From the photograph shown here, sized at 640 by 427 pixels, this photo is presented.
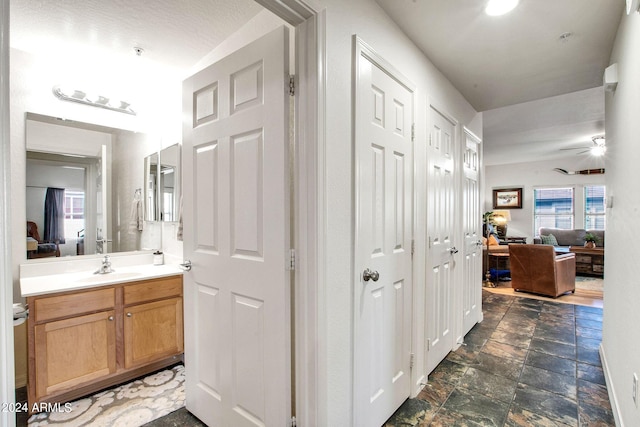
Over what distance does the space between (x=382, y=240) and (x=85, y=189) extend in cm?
245

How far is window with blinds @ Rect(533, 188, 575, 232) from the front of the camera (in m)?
7.34

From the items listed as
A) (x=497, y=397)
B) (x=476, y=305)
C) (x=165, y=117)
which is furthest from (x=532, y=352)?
(x=165, y=117)

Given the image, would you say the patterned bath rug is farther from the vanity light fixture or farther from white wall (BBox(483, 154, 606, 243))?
white wall (BBox(483, 154, 606, 243))

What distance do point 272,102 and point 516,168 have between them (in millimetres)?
8693

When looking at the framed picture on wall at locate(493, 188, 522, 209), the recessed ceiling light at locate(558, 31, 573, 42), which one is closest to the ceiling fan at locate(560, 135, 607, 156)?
the framed picture on wall at locate(493, 188, 522, 209)

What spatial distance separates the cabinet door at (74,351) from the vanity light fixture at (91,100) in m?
1.72

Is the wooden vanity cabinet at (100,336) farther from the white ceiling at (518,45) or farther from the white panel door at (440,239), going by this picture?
the white ceiling at (518,45)

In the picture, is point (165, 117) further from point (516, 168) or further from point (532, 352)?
point (516, 168)

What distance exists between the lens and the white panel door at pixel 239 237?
1.36 meters

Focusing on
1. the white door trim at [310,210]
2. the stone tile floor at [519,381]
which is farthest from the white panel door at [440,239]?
the white door trim at [310,210]

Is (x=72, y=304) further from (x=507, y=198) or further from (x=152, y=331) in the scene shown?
(x=507, y=198)

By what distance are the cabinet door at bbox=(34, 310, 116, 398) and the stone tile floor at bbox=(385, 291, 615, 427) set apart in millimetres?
1935

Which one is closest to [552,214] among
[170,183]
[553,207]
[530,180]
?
[553,207]

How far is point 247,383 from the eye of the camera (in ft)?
4.95
